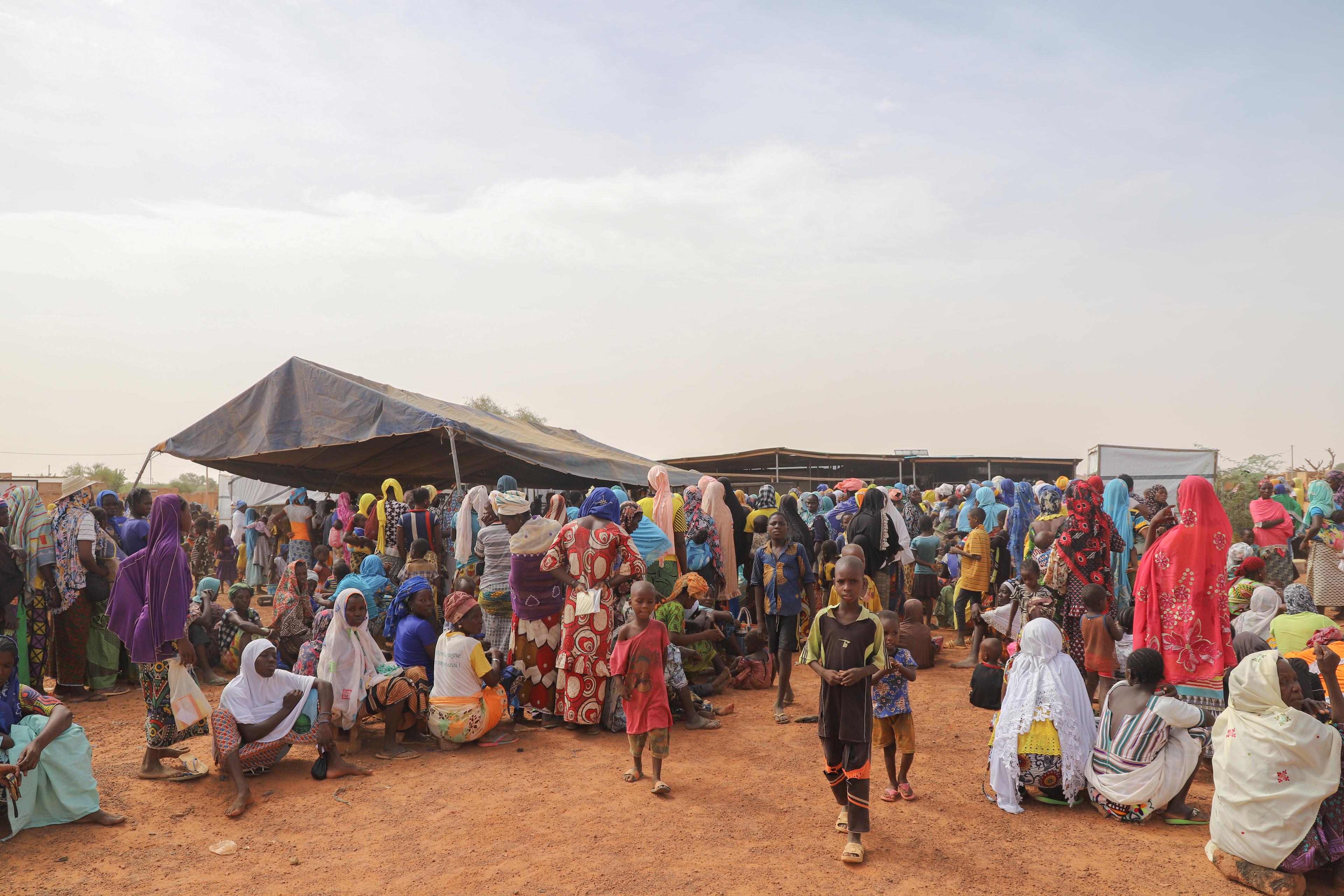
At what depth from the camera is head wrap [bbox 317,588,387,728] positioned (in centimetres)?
575

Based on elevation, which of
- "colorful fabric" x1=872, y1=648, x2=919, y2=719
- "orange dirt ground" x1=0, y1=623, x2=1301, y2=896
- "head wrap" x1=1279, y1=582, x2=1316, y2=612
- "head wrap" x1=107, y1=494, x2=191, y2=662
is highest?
"head wrap" x1=107, y1=494, x2=191, y2=662

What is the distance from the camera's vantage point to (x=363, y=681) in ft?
19.4

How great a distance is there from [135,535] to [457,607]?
3.62 metres

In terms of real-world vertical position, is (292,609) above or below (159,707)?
above

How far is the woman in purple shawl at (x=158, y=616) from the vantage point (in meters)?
5.26

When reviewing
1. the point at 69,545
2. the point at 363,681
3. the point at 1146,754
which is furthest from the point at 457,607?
the point at 1146,754

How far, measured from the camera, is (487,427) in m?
12.1

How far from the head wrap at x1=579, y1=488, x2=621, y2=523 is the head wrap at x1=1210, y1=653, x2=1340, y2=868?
13.6ft

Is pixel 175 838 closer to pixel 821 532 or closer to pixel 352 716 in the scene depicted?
pixel 352 716

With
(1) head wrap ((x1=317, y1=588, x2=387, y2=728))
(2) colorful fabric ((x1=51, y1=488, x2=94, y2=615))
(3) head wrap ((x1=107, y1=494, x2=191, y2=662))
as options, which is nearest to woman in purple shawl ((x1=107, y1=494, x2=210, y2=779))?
(3) head wrap ((x1=107, y1=494, x2=191, y2=662))

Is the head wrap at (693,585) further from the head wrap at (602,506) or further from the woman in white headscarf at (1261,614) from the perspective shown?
the woman in white headscarf at (1261,614)

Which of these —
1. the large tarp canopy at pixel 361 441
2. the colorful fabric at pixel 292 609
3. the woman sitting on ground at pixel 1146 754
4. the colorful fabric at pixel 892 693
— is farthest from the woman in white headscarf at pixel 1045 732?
the large tarp canopy at pixel 361 441

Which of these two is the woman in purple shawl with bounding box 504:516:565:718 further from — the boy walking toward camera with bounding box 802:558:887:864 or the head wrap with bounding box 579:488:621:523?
the boy walking toward camera with bounding box 802:558:887:864

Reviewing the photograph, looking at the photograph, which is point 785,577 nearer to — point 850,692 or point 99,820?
point 850,692
